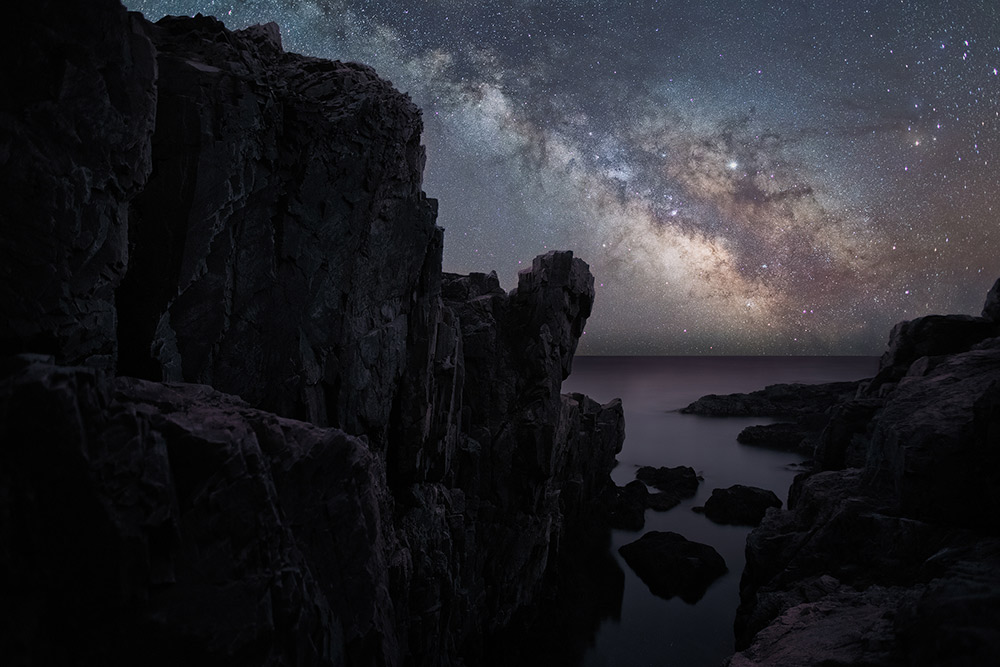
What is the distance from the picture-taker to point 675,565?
1612 inches

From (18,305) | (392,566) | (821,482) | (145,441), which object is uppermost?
A: (18,305)

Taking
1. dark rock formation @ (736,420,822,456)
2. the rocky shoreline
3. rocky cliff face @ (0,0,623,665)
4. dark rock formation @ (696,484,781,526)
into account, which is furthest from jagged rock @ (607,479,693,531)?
dark rock formation @ (736,420,822,456)

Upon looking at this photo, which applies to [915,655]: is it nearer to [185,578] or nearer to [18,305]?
[185,578]

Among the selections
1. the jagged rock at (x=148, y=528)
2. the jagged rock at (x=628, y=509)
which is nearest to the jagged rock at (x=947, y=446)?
the jagged rock at (x=148, y=528)

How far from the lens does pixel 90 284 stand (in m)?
9.52

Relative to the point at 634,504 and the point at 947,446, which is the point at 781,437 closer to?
the point at 634,504

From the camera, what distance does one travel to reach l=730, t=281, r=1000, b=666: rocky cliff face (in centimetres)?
964

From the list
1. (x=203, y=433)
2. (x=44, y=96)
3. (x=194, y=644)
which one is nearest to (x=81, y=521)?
(x=203, y=433)

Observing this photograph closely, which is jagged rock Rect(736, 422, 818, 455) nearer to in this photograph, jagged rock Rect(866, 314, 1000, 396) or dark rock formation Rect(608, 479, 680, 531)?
dark rock formation Rect(608, 479, 680, 531)

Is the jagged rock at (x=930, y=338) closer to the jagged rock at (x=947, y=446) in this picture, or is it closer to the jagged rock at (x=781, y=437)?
the jagged rock at (x=947, y=446)

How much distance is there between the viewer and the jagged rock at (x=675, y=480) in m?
64.6

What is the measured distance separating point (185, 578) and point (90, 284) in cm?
634

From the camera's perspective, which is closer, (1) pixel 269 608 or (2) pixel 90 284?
(1) pixel 269 608

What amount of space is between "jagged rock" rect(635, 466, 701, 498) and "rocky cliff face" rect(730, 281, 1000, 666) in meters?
41.2
